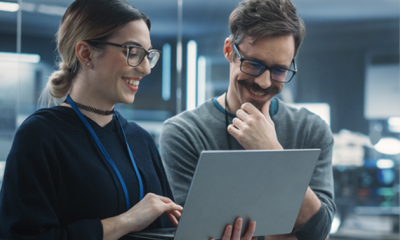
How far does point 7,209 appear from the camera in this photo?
0.99 metres

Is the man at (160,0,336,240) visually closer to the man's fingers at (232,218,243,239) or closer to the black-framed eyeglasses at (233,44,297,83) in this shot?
the black-framed eyeglasses at (233,44,297,83)

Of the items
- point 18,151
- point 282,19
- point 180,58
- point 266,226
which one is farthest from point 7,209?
point 180,58

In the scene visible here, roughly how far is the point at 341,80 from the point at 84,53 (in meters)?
3.06

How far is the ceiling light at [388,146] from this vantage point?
145 inches

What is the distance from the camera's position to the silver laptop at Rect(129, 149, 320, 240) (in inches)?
37.5

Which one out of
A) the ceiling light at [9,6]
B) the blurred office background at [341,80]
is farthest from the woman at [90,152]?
the blurred office background at [341,80]

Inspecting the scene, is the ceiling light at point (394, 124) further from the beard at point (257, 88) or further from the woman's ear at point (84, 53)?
the woman's ear at point (84, 53)

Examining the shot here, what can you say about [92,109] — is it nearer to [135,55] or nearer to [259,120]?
[135,55]

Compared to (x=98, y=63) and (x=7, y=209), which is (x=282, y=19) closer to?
(x=98, y=63)

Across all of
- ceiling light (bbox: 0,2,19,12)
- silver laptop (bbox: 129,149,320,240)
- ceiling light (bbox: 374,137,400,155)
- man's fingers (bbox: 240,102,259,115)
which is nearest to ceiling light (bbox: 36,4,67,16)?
ceiling light (bbox: 0,2,19,12)

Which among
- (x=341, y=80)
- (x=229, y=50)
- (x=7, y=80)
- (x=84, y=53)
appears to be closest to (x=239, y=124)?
(x=229, y=50)

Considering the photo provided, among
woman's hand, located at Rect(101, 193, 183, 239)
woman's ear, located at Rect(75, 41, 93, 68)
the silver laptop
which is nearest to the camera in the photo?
the silver laptop

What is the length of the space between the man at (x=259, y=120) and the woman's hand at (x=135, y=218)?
0.97 ft

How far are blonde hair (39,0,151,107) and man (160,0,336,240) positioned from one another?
0.42m
